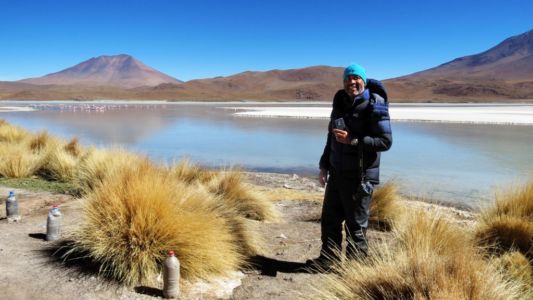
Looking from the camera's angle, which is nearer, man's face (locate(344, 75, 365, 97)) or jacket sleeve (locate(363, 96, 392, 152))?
jacket sleeve (locate(363, 96, 392, 152))

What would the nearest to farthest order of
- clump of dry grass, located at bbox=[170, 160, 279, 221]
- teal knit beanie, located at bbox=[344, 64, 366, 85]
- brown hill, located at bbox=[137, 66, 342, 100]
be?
1. teal knit beanie, located at bbox=[344, 64, 366, 85]
2. clump of dry grass, located at bbox=[170, 160, 279, 221]
3. brown hill, located at bbox=[137, 66, 342, 100]

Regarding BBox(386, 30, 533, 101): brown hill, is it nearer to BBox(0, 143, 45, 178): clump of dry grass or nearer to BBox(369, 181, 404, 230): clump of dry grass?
BBox(0, 143, 45, 178): clump of dry grass

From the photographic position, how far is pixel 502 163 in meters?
9.36

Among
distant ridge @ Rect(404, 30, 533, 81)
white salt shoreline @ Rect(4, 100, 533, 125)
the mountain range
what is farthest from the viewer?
distant ridge @ Rect(404, 30, 533, 81)

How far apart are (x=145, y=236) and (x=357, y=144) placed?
1532 mm

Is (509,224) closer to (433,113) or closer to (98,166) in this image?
(98,166)

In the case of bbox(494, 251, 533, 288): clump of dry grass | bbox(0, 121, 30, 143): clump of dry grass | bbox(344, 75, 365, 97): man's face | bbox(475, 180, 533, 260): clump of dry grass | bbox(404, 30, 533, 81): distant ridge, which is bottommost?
bbox(494, 251, 533, 288): clump of dry grass

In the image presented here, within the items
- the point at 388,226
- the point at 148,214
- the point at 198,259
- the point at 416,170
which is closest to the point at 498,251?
the point at 388,226

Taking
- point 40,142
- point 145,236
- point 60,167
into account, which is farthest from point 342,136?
point 40,142

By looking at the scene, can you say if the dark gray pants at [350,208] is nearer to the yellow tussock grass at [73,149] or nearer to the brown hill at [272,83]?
the yellow tussock grass at [73,149]

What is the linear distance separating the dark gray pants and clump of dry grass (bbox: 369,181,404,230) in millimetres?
1442

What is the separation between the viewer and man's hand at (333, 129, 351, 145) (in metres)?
3.11

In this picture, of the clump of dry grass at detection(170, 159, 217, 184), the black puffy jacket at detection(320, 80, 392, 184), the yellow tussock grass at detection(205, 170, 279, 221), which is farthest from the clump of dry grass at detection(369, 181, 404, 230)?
the clump of dry grass at detection(170, 159, 217, 184)

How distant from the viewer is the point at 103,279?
3.15m
